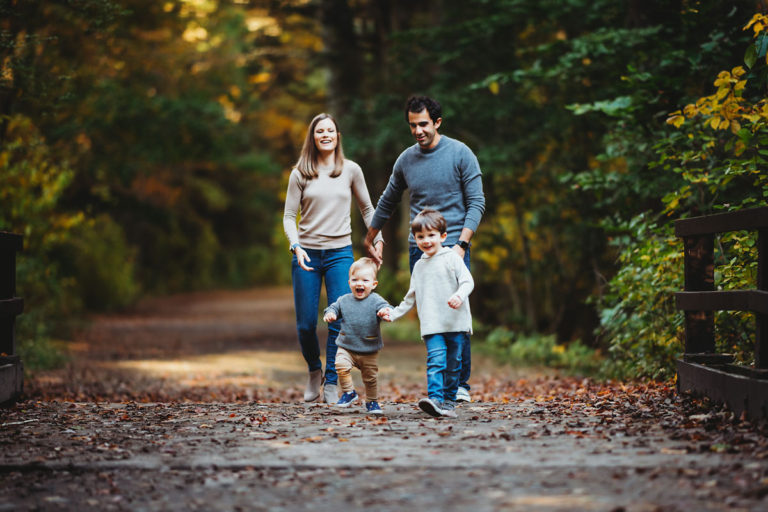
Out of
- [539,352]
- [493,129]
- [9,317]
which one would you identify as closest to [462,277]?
[9,317]

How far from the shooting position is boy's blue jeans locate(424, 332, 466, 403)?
5.91 metres

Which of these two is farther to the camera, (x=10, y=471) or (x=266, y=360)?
(x=266, y=360)

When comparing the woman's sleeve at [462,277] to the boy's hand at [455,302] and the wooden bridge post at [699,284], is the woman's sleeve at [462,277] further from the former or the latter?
the wooden bridge post at [699,284]

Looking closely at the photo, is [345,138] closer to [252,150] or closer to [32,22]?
[32,22]

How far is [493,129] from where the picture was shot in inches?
632

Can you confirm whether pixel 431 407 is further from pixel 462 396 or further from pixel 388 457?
pixel 388 457

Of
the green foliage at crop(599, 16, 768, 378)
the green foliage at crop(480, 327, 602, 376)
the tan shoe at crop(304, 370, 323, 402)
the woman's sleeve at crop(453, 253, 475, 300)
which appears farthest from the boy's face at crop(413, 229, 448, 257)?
the green foliage at crop(480, 327, 602, 376)

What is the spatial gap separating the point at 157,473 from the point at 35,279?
10.6 m

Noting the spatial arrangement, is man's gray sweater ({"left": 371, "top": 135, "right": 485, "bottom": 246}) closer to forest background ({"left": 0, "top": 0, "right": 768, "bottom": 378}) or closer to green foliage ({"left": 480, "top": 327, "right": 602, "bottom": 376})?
forest background ({"left": 0, "top": 0, "right": 768, "bottom": 378})

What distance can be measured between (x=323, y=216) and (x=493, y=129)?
31.7ft

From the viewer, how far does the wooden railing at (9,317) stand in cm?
686

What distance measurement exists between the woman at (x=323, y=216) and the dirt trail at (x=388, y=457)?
2.94 ft

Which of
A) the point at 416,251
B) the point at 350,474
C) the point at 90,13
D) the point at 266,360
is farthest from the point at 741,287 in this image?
the point at 266,360

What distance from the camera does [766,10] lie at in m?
7.04
